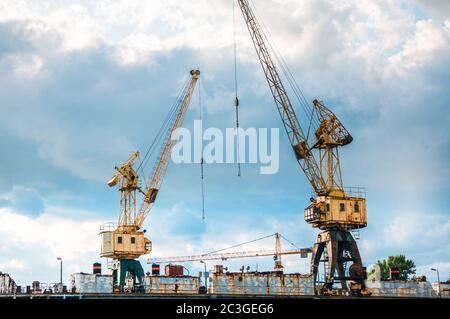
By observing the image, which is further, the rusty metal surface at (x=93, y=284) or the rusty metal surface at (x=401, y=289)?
the rusty metal surface at (x=93, y=284)

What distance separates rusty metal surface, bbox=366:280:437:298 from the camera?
420 ft

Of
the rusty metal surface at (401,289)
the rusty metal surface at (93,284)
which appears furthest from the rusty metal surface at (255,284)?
the rusty metal surface at (93,284)

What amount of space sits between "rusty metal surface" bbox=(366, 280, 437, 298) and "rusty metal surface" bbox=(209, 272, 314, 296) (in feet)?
50.4

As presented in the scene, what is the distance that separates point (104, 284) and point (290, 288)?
38.0 metres

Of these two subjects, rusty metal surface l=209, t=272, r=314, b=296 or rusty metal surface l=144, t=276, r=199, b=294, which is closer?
rusty metal surface l=209, t=272, r=314, b=296

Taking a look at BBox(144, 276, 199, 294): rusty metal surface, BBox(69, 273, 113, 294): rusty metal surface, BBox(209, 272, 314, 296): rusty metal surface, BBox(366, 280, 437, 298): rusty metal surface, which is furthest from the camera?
BBox(69, 273, 113, 294): rusty metal surface

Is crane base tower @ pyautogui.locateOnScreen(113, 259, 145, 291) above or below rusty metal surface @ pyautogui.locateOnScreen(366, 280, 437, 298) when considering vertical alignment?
above

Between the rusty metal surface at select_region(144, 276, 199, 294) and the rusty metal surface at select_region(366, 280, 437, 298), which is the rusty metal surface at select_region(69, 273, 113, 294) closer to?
the rusty metal surface at select_region(144, 276, 199, 294)

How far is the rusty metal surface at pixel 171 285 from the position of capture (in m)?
125

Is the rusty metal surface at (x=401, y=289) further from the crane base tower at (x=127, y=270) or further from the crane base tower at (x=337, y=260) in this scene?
the crane base tower at (x=127, y=270)

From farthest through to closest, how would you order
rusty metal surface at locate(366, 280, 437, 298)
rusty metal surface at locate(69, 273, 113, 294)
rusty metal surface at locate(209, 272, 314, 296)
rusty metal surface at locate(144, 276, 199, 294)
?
rusty metal surface at locate(69, 273, 113, 294)
rusty metal surface at locate(366, 280, 437, 298)
rusty metal surface at locate(144, 276, 199, 294)
rusty metal surface at locate(209, 272, 314, 296)

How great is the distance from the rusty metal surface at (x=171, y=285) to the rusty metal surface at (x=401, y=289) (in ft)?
115

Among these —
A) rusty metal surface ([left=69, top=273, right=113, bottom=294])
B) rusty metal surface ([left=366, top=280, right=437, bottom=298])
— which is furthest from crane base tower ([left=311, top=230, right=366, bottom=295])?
rusty metal surface ([left=69, top=273, right=113, bottom=294])
